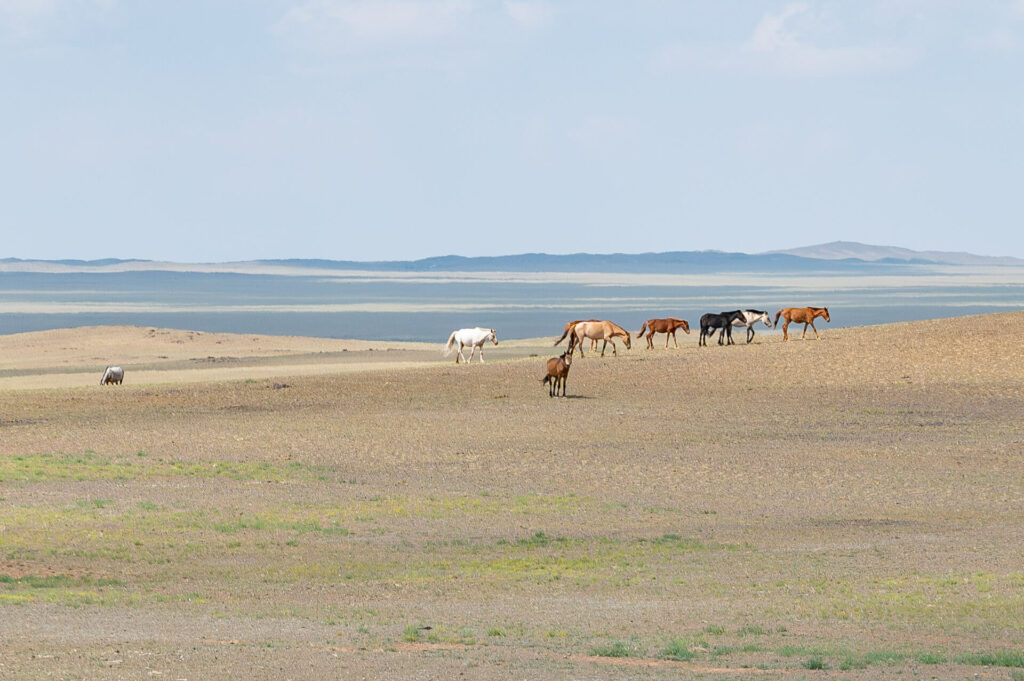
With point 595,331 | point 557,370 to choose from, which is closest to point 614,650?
point 557,370

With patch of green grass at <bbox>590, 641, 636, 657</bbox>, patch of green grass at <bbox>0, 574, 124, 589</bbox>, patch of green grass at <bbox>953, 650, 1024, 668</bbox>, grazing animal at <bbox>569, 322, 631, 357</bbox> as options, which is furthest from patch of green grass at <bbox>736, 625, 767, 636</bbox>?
grazing animal at <bbox>569, 322, 631, 357</bbox>

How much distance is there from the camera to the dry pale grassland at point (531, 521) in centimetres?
1264

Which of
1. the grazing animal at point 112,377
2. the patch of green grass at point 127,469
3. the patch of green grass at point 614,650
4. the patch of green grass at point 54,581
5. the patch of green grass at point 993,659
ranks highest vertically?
the patch of green grass at point 993,659

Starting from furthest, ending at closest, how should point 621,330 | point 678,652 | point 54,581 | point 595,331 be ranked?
point 621,330
point 595,331
point 54,581
point 678,652

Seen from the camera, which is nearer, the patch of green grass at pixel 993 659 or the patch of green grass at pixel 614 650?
the patch of green grass at pixel 993 659

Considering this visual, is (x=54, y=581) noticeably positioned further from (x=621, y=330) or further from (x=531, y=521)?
(x=621, y=330)

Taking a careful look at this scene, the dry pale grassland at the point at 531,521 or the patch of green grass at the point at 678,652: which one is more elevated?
the patch of green grass at the point at 678,652

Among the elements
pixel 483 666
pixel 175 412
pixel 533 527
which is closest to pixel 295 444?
pixel 175 412

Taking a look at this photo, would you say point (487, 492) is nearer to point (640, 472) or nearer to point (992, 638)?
point (640, 472)

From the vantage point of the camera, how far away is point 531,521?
2147 cm

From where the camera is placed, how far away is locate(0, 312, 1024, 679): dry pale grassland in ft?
41.5

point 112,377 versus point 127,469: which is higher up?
point 127,469

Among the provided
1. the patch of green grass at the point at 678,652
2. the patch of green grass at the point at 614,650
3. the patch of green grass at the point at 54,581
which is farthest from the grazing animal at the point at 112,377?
the patch of green grass at the point at 678,652

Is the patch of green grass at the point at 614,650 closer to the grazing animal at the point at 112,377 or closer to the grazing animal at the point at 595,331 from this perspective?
the grazing animal at the point at 595,331
